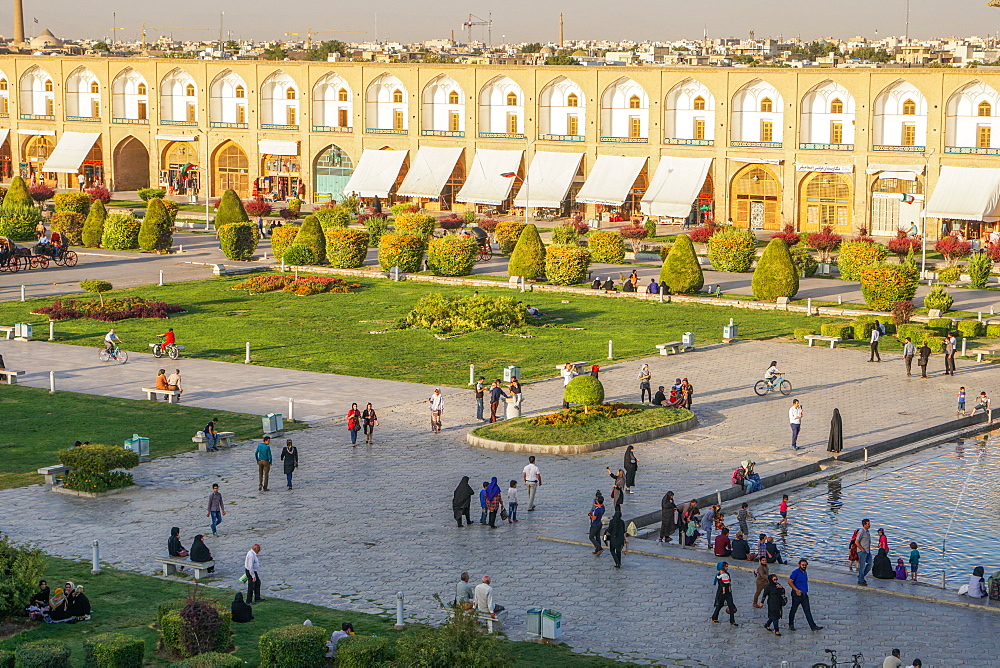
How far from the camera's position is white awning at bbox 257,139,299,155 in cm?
7569

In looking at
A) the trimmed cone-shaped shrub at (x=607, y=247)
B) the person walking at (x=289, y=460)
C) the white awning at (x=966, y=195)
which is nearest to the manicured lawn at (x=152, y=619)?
the person walking at (x=289, y=460)

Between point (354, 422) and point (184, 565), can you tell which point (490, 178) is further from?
point (184, 565)

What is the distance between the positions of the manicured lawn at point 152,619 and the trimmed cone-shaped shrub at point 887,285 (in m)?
26.1

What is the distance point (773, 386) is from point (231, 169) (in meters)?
52.9

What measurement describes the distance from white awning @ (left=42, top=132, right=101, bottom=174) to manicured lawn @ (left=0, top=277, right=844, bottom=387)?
1467 inches

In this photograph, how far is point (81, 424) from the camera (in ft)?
88.5

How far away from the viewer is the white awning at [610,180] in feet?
218

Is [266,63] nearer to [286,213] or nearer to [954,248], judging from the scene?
[286,213]

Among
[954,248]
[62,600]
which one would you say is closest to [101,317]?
[62,600]

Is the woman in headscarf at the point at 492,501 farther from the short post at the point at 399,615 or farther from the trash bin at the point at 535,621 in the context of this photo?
the trash bin at the point at 535,621

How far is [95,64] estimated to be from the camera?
264 ft

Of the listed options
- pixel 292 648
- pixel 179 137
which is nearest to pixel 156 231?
pixel 179 137

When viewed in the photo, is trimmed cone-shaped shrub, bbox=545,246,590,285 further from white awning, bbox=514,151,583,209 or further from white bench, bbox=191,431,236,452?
white awning, bbox=514,151,583,209

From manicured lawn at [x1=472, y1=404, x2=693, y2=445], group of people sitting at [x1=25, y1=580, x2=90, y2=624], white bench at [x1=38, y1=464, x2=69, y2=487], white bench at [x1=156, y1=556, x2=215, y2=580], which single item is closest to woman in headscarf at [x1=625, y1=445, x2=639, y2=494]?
manicured lawn at [x1=472, y1=404, x2=693, y2=445]
